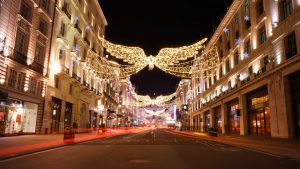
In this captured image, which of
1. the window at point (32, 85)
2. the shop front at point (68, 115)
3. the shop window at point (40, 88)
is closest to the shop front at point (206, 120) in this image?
the shop front at point (68, 115)

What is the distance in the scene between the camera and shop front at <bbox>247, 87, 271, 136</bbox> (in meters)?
28.0

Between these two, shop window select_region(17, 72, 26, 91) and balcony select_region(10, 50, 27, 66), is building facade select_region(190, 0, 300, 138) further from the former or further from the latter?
shop window select_region(17, 72, 26, 91)

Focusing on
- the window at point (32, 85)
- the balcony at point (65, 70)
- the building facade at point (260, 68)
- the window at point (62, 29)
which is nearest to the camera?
the building facade at point (260, 68)

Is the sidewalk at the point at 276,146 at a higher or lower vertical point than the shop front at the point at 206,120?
lower

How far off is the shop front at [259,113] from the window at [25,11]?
1027 inches

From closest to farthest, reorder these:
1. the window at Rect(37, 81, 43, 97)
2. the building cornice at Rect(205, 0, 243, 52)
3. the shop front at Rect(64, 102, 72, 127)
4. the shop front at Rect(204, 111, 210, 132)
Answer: the window at Rect(37, 81, 43, 97) → the building cornice at Rect(205, 0, 243, 52) → the shop front at Rect(64, 102, 72, 127) → the shop front at Rect(204, 111, 210, 132)

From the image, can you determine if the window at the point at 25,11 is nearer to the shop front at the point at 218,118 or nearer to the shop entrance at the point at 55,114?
the shop entrance at the point at 55,114

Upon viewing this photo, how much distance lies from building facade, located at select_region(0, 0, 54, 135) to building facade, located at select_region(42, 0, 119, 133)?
1568 mm

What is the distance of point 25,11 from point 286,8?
25.5 m

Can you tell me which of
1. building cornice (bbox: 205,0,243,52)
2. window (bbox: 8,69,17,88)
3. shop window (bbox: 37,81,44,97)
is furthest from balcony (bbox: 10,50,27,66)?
building cornice (bbox: 205,0,243,52)

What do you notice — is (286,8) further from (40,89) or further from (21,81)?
(40,89)

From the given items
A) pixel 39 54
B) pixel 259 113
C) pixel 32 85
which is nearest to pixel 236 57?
pixel 259 113

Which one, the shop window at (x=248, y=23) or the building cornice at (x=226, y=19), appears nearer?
the shop window at (x=248, y=23)

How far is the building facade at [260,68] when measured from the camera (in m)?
22.9
